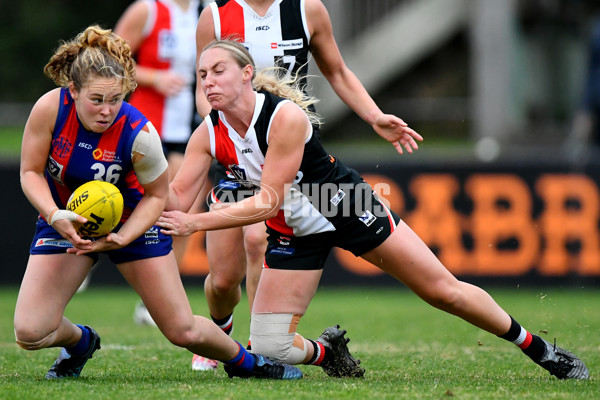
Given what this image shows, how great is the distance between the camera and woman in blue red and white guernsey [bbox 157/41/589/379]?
4.76 m

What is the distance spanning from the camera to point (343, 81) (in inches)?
223

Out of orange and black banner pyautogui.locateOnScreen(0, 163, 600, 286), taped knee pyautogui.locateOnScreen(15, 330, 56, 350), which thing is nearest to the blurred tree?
orange and black banner pyautogui.locateOnScreen(0, 163, 600, 286)

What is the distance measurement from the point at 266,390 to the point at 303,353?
692 mm

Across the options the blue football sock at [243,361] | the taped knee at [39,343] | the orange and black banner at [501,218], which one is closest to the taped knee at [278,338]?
the blue football sock at [243,361]

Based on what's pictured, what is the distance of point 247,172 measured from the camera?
499 cm

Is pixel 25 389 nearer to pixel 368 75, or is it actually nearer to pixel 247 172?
pixel 247 172

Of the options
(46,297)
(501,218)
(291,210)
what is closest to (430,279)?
(291,210)

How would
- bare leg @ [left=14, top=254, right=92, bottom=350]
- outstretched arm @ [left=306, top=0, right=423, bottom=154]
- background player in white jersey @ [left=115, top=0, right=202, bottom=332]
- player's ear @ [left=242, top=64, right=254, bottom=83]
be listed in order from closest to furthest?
bare leg @ [left=14, top=254, right=92, bottom=350] → player's ear @ [left=242, top=64, right=254, bottom=83] → outstretched arm @ [left=306, top=0, right=423, bottom=154] → background player in white jersey @ [left=115, top=0, right=202, bottom=332]

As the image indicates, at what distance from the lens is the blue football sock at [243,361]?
4973 mm

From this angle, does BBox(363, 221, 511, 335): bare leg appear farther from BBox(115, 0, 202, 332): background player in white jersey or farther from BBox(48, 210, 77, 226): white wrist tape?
BBox(115, 0, 202, 332): background player in white jersey

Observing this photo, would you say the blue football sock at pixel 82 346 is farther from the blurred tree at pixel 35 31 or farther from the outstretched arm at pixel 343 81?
the blurred tree at pixel 35 31

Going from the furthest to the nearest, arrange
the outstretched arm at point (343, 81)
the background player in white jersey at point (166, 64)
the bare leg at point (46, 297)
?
1. the background player in white jersey at point (166, 64)
2. the outstretched arm at point (343, 81)
3. the bare leg at point (46, 297)

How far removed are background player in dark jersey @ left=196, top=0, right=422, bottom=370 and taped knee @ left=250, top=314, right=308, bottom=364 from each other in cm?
56

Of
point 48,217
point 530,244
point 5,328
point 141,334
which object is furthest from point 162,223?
point 530,244
